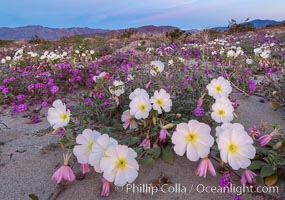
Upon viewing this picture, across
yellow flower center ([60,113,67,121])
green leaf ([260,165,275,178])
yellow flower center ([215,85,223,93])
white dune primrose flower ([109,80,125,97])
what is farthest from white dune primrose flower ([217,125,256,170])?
white dune primrose flower ([109,80,125,97])

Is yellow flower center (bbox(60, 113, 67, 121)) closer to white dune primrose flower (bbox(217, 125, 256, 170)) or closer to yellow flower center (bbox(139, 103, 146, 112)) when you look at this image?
yellow flower center (bbox(139, 103, 146, 112))

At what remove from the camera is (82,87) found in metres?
5.04

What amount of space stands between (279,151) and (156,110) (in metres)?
0.83

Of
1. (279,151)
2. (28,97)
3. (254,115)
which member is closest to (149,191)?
(279,151)

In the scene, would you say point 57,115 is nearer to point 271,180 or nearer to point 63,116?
point 63,116

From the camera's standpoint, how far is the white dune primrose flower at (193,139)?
4.93 feet

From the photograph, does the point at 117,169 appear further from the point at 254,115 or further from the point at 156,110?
the point at 254,115

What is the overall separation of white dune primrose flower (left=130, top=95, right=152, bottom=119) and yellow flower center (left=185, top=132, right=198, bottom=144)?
392 millimetres

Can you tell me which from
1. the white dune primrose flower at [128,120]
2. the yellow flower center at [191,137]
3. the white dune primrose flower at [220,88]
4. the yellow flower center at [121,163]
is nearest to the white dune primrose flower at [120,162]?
the yellow flower center at [121,163]

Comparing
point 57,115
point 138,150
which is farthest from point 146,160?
point 57,115

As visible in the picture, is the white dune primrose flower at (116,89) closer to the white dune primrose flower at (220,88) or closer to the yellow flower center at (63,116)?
the yellow flower center at (63,116)

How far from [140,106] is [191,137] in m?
0.46

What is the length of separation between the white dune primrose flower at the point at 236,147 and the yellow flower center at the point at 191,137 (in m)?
0.12

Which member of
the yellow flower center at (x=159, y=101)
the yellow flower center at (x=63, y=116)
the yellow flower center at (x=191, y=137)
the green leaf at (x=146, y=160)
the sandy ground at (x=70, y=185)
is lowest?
the sandy ground at (x=70, y=185)
